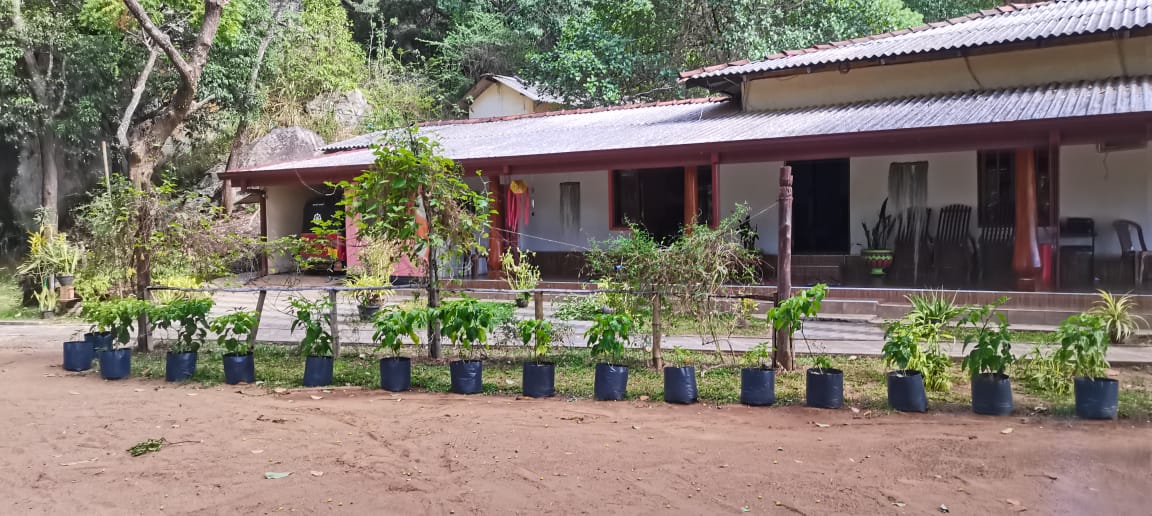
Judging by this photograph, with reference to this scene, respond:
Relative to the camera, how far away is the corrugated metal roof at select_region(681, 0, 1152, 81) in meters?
11.5

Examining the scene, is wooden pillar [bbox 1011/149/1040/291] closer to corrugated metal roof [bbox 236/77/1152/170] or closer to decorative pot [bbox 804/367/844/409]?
corrugated metal roof [bbox 236/77/1152/170]

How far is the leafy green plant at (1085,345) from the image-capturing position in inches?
213

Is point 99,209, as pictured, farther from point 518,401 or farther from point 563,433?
point 563,433

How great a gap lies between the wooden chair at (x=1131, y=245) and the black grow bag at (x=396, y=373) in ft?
30.4

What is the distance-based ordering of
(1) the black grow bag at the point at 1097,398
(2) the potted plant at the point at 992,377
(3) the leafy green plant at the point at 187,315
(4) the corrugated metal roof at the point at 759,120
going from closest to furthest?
(1) the black grow bag at the point at 1097,398 → (2) the potted plant at the point at 992,377 → (3) the leafy green plant at the point at 187,315 → (4) the corrugated metal roof at the point at 759,120

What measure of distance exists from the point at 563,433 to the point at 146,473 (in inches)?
105

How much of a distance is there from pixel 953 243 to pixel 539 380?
27.7ft

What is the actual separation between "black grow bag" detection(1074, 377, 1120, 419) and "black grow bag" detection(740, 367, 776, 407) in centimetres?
210

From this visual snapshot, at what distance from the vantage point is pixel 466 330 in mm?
6645

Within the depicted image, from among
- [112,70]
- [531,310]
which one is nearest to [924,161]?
[531,310]

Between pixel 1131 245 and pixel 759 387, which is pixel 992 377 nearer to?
pixel 759 387

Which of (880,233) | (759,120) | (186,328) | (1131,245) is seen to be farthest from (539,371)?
(1131,245)

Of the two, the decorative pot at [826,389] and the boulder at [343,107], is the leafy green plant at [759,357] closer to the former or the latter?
the decorative pot at [826,389]

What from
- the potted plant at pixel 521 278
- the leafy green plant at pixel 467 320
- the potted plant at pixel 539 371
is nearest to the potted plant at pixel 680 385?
the potted plant at pixel 539 371
